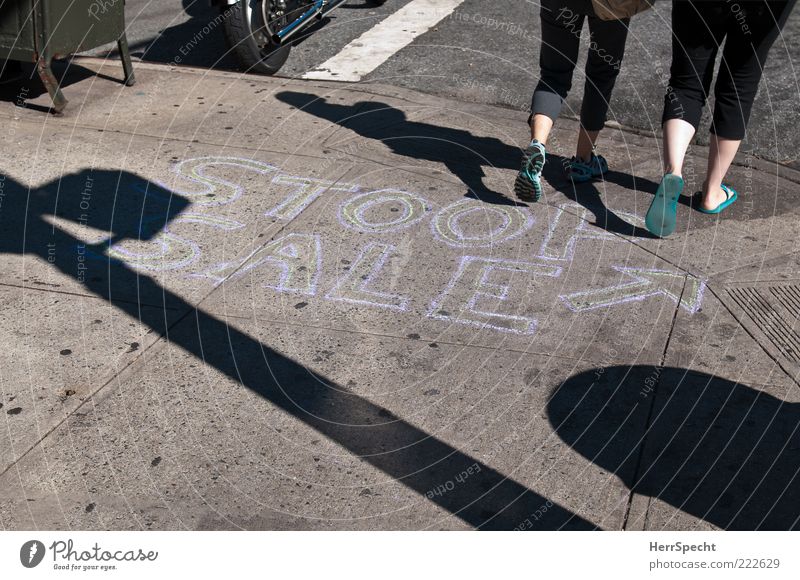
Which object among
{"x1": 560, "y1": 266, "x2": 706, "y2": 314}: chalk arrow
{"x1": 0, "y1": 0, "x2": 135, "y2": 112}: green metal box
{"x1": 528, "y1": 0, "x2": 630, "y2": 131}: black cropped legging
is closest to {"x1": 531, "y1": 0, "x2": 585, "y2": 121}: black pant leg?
{"x1": 528, "y1": 0, "x2": 630, "y2": 131}: black cropped legging

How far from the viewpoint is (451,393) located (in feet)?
11.7

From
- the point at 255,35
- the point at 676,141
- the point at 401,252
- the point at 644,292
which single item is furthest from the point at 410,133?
the point at 644,292

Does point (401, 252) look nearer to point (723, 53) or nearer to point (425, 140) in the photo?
point (425, 140)

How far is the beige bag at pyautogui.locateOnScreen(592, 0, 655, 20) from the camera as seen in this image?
14.5ft

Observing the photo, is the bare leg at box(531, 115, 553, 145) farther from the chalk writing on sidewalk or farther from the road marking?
the road marking

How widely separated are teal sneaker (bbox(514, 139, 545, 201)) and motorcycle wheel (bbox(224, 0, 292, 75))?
2.61 meters

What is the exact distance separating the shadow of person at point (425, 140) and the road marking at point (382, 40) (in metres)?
0.55

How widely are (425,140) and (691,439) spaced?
9.50 ft

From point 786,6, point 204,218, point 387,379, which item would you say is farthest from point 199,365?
point 786,6

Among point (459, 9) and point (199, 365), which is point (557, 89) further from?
point (459, 9)

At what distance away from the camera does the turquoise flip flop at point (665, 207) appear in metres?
4.54

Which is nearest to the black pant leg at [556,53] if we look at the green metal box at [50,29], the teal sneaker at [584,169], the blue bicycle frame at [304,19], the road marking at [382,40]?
the teal sneaker at [584,169]

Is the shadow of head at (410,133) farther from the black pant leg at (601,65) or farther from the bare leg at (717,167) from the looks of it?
the bare leg at (717,167)

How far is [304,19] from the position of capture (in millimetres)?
6988
